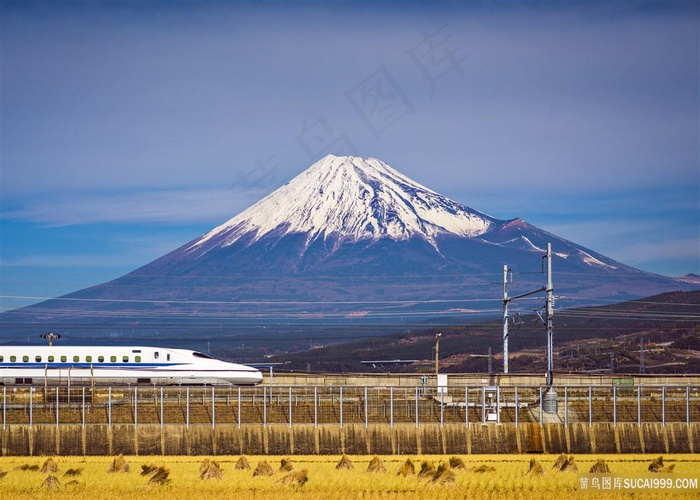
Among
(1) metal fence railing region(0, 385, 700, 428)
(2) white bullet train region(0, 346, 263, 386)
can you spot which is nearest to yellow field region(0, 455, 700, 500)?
(1) metal fence railing region(0, 385, 700, 428)

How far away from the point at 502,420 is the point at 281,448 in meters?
12.8

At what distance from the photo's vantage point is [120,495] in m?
45.6

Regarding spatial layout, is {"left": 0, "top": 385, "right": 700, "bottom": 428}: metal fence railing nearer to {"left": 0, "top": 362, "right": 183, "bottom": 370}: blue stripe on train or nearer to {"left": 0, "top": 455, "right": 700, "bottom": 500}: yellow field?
{"left": 0, "top": 455, "right": 700, "bottom": 500}: yellow field

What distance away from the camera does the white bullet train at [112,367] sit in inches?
3452

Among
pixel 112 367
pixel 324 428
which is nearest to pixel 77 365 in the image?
Result: pixel 112 367

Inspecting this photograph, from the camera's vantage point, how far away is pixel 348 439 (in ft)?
211

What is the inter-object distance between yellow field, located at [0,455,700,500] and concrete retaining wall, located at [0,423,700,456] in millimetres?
3070

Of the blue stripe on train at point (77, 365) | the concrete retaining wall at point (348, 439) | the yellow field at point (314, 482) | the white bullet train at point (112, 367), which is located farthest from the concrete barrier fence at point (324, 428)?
the blue stripe on train at point (77, 365)

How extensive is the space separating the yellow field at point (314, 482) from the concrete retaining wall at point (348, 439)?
10.1 feet

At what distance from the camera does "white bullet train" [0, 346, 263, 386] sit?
87688 mm

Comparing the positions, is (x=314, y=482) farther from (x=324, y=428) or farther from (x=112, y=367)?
(x=112, y=367)

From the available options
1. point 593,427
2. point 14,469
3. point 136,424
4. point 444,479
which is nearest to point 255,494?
point 444,479

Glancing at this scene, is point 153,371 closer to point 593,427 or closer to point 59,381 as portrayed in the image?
point 59,381

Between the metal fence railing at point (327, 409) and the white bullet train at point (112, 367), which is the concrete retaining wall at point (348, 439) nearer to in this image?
the metal fence railing at point (327, 409)
